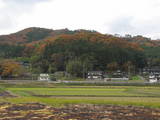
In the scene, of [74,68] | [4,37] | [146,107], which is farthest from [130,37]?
Result: [146,107]

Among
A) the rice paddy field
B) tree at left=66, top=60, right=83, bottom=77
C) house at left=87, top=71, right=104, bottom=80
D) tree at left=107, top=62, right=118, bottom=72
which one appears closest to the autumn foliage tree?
tree at left=66, top=60, right=83, bottom=77

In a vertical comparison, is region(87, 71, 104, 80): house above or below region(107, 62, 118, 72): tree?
below

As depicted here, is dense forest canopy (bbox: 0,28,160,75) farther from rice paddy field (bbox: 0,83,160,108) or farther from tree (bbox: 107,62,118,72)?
rice paddy field (bbox: 0,83,160,108)

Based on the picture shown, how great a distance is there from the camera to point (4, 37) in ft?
502

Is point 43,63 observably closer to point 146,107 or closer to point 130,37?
point 146,107

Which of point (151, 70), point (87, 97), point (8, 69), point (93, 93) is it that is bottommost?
point (87, 97)

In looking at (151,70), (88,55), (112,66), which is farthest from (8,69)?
(151,70)

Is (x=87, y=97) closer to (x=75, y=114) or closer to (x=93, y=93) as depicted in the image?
(x=93, y=93)

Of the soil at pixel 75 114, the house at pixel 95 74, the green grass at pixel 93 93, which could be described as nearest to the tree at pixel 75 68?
the house at pixel 95 74

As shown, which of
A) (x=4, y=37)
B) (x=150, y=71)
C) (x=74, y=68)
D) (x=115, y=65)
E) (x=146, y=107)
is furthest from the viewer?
(x=4, y=37)

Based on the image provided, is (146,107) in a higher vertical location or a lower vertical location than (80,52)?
lower

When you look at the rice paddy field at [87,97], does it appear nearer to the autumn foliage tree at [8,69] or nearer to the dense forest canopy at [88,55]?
the autumn foliage tree at [8,69]

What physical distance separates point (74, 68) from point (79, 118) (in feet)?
191

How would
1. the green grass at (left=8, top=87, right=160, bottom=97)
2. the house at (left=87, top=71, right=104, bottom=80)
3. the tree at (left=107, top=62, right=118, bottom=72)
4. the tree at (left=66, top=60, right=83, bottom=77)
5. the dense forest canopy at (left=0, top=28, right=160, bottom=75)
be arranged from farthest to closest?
the dense forest canopy at (left=0, top=28, right=160, bottom=75), the tree at (left=107, top=62, right=118, bottom=72), the house at (left=87, top=71, right=104, bottom=80), the tree at (left=66, top=60, right=83, bottom=77), the green grass at (left=8, top=87, right=160, bottom=97)
